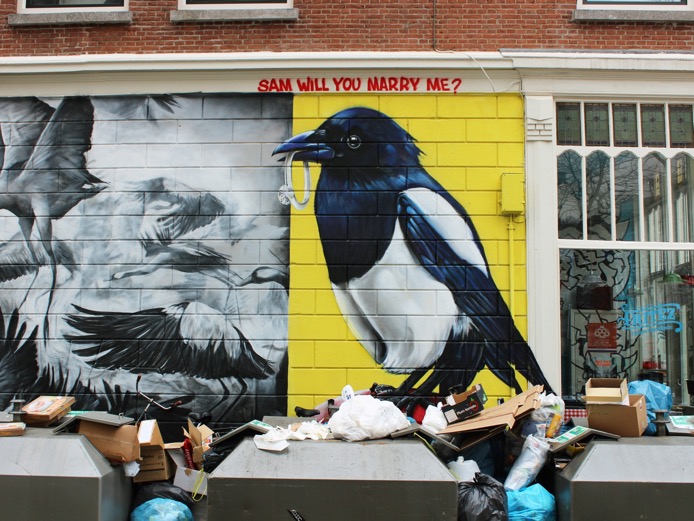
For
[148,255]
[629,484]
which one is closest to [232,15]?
[148,255]

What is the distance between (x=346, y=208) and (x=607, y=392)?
3.20m

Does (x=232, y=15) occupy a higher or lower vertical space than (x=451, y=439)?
higher

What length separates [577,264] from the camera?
7.70m

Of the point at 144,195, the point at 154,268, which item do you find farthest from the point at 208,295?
the point at 144,195

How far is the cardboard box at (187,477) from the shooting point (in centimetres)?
591

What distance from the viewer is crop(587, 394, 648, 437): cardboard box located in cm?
549

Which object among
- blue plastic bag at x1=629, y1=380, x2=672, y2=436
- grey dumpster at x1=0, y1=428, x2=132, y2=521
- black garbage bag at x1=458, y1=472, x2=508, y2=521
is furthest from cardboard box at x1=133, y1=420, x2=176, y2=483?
blue plastic bag at x1=629, y1=380, x2=672, y2=436

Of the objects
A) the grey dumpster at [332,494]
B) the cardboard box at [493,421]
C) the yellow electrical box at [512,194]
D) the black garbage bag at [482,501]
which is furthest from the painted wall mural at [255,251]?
the grey dumpster at [332,494]

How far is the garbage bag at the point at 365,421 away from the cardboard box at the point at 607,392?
155 cm

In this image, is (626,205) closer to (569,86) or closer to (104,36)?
(569,86)

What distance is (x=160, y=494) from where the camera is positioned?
225 inches

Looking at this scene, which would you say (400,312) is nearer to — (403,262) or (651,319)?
(403,262)

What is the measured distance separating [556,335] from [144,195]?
4.56m

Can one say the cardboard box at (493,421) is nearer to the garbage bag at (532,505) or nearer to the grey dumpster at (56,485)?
the garbage bag at (532,505)
